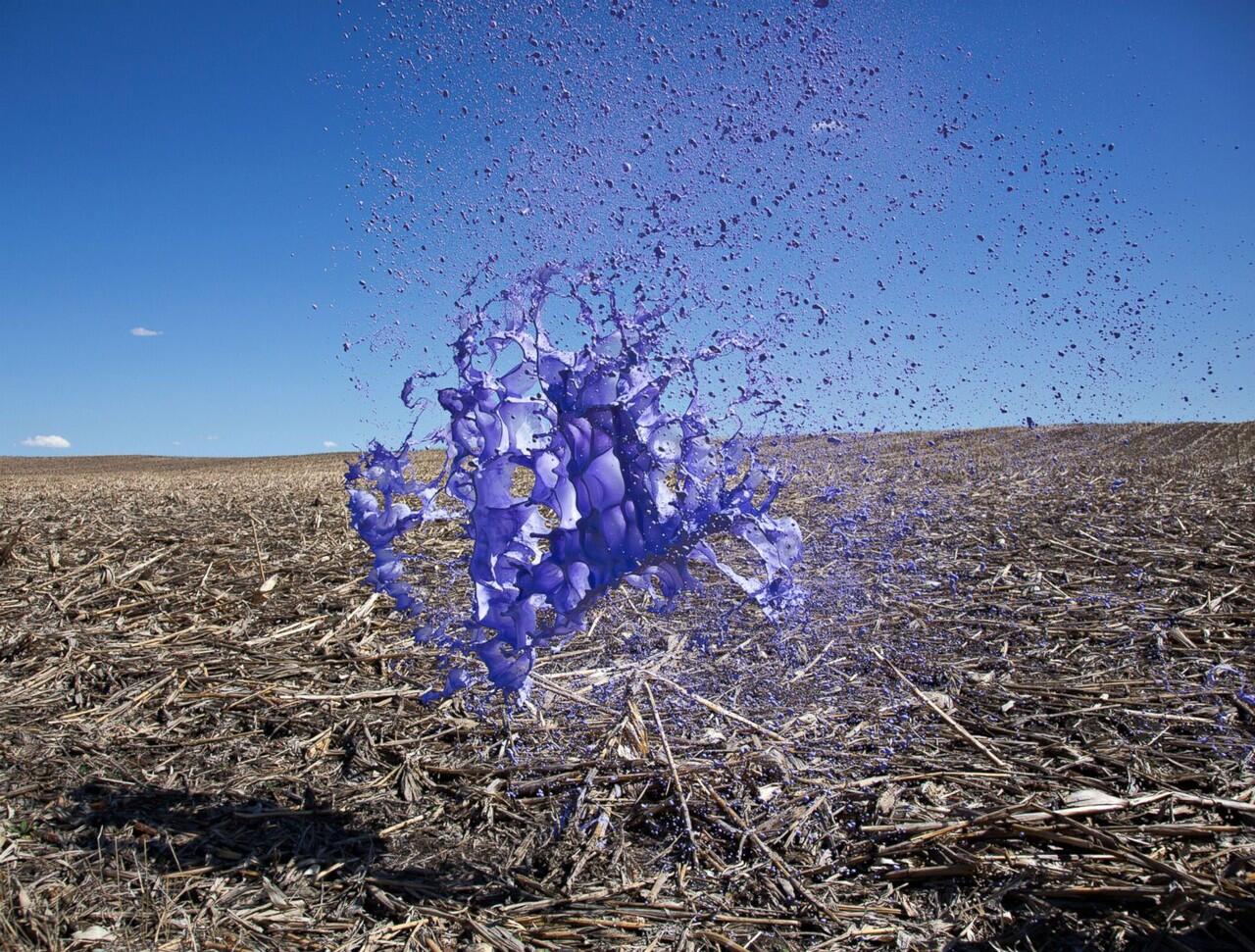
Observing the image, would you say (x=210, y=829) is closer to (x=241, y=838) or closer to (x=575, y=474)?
(x=241, y=838)

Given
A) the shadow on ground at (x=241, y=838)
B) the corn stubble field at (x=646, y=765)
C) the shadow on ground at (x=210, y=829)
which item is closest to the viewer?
the corn stubble field at (x=646, y=765)

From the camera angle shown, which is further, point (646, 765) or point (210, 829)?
point (646, 765)

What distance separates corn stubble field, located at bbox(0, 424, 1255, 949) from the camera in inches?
83.5

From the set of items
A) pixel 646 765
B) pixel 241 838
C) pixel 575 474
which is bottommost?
pixel 241 838

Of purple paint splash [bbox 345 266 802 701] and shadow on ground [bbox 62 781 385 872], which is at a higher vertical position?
purple paint splash [bbox 345 266 802 701]

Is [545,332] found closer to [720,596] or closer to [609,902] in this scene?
[609,902]

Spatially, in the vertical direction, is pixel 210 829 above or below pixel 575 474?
below

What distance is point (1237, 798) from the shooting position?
253cm

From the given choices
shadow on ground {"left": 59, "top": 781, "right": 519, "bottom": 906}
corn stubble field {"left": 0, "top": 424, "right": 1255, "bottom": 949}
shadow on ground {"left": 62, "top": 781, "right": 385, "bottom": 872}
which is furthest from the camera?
shadow on ground {"left": 62, "top": 781, "right": 385, "bottom": 872}

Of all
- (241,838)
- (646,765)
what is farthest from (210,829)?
(646,765)

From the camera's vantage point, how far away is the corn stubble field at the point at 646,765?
6.96 ft

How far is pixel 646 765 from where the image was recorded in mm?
2799

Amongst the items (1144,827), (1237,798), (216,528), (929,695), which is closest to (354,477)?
(929,695)

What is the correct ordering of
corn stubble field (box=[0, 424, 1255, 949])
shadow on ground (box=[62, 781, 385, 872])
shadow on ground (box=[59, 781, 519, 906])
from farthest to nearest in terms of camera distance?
shadow on ground (box=[62, 781, 385, 872]) < shadow on ground (box=[59, 781, 519, 906]) < corn stubble field (box=[0, 424, 1255, 949])
